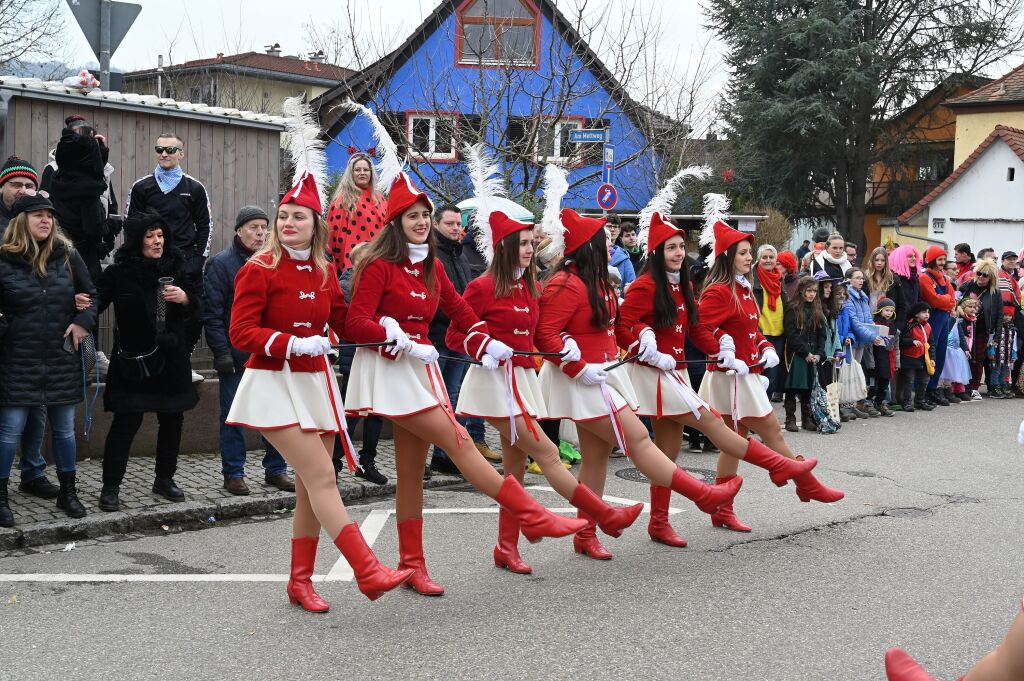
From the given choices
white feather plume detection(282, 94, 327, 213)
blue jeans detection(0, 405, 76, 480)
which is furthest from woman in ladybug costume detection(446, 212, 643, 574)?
blue jeans detection(0, 405, 76, 480)

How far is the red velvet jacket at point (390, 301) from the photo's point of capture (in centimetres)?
563

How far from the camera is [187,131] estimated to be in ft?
36.2

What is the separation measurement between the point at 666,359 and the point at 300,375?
2.30 metres

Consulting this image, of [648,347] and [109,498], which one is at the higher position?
[648,347]

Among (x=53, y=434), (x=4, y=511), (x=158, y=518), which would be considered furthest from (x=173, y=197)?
(x=4, y=511)

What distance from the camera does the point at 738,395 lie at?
7.32m

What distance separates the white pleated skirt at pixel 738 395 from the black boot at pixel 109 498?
3.71m

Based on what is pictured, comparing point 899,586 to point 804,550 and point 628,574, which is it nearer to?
point 804,550

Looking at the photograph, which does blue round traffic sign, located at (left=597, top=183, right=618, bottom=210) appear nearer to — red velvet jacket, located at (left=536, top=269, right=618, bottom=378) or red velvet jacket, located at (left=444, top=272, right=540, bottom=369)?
red velvet jacket, located at (left=536, top=269, right=618, bottom=378)

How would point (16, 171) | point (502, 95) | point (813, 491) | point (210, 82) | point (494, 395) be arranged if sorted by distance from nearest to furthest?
point (494, 395)
point (813, 491)
point (16, 171)
point (502, 95)
point (210, 82)

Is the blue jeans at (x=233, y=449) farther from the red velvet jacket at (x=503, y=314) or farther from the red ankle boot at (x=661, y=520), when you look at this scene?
the red ankle boot at (x=661, y=520)

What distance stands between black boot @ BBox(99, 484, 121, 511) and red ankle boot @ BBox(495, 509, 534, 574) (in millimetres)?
2601

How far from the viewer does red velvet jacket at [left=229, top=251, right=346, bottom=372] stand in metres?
5.34

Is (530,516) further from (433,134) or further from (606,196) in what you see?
(433,134)
